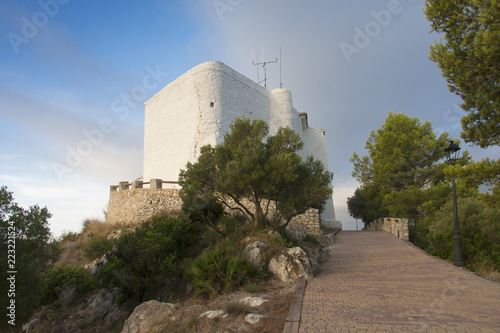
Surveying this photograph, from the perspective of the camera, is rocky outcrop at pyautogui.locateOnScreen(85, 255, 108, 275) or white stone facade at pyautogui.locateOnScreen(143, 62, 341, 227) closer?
rocky outcrop at pyautogui.locateOnScreen(85, 255, 108, 275)

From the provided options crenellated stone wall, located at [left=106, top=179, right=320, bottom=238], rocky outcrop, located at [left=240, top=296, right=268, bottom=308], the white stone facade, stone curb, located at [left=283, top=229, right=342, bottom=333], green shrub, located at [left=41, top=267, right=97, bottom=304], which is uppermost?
the white stone facade

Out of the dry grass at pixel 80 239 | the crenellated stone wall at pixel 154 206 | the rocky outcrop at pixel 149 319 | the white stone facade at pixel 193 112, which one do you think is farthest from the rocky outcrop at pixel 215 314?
the white stone facade at pixel 193 112

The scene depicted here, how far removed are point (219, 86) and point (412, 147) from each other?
46.7ft

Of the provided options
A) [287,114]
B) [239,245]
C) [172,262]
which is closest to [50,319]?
[172,262]

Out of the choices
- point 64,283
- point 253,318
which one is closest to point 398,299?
point 253,318

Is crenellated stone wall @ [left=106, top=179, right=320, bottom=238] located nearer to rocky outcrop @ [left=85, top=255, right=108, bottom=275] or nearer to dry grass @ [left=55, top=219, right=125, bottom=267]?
dry grass @ [left=55, top=219, right=125, bottom=267]

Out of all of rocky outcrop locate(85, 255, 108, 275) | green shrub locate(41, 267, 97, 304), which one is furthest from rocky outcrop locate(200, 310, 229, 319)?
rocky outcrop locate(85, 255, 108, 275)

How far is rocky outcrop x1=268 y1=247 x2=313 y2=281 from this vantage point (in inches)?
329

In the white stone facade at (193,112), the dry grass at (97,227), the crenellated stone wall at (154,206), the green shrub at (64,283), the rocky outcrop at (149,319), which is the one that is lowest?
the green shrub at (64,283)

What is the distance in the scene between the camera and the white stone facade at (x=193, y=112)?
19609 millimetres

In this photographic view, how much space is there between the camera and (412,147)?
21.8m

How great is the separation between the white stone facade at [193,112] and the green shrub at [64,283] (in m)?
8.56

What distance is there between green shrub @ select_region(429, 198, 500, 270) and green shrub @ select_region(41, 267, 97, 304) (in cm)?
1470

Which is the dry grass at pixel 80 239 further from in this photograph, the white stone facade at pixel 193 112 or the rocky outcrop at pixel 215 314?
the rocky outcrop at pixel 215 314
